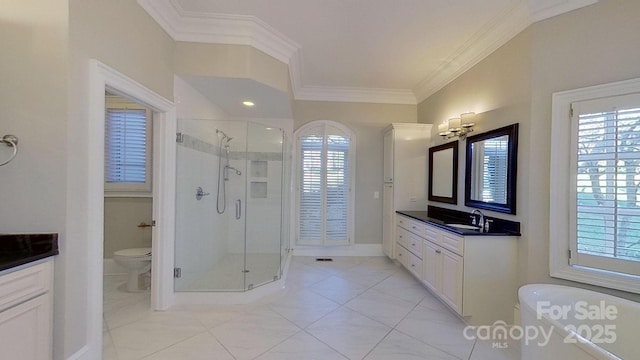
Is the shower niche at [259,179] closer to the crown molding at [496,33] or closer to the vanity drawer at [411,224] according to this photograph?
the vanity drawer at [411,224]

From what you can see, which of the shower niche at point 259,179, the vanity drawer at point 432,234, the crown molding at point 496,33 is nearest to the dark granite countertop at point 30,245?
the shower niche at point 259,179

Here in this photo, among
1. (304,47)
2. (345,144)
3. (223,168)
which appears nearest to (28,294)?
(223,168)

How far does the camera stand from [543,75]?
7.53 ft

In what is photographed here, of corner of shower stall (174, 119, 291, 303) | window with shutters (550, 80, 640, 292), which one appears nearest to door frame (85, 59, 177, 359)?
corner of shower stall (174, 119, 291, 303)

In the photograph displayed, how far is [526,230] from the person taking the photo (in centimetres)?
236

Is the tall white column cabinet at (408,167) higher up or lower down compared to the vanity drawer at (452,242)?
higher up

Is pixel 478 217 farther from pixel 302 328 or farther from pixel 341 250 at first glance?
pixel 341 250

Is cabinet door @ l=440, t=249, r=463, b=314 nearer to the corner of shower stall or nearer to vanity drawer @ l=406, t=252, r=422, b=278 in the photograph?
vanity drawer @ l=406, t=252, r=422, b=278

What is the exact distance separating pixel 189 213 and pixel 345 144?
9.02ft

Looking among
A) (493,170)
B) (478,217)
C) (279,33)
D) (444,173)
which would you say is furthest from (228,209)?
(493,170)

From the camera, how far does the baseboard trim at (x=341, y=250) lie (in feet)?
→ 15.6

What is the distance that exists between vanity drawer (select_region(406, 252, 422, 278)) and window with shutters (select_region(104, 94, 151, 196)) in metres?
3.62

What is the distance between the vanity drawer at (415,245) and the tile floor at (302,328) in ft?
1.40

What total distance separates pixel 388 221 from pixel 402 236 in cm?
54
